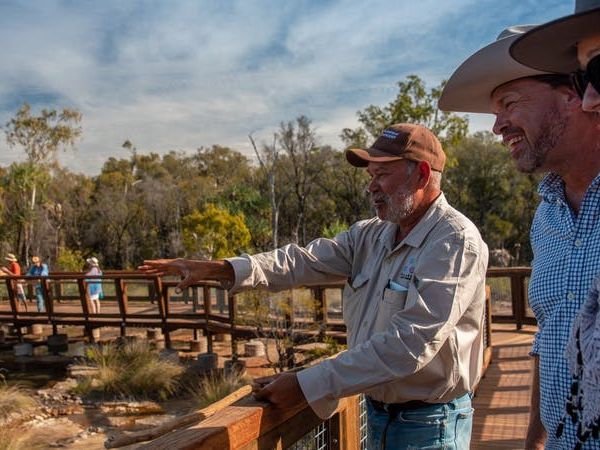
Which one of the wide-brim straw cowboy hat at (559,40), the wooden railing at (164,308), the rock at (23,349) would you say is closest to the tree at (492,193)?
the wooden railing at (164,308)

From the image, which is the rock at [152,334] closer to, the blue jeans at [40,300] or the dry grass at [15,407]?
the blue jeans at [40,300]

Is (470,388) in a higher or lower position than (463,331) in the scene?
lower

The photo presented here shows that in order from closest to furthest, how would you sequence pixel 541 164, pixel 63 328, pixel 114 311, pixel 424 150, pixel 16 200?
pixel 541 164 < pixel 424 150 < pixel 114 311 < pixel 63 328 < pixel 16 200

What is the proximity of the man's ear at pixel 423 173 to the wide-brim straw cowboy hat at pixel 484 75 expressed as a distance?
186 millimetres

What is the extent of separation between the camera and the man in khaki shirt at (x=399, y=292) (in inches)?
60.6

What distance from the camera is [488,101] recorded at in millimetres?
1790

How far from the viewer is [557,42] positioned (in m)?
1.21

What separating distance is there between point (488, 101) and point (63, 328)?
14.3m

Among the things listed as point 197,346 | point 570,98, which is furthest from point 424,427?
point 197,346

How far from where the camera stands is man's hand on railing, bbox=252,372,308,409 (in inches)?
62.7

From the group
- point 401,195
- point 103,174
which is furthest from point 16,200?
point 401,195

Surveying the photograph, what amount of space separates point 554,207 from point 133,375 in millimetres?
8695

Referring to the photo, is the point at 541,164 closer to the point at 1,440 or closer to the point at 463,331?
the point at 463,331

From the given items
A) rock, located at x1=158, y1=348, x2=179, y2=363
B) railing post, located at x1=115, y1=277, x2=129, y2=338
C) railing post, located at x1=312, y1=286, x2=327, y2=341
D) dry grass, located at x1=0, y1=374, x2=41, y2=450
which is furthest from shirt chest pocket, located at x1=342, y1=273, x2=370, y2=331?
railing post, located at x1=115, y1=277, x2=129, y2=338
